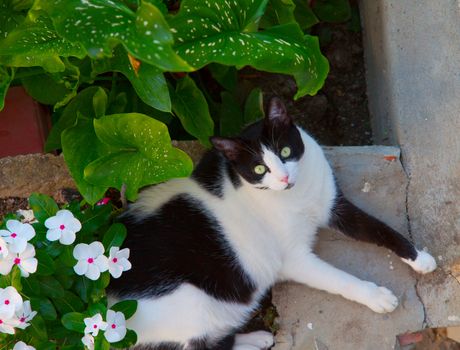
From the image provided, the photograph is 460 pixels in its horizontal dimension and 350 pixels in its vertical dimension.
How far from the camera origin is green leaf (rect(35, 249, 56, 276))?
1444 mm

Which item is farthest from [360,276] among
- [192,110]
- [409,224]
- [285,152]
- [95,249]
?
[95,249]

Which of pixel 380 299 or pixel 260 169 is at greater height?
pixel 260 169

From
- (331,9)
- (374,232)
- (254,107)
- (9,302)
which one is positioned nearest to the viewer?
(9,302)

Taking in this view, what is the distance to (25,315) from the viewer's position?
138 centimetres

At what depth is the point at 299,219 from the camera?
68.7 inches

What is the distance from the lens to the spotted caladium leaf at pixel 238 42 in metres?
1.38

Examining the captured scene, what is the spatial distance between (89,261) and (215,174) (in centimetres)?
46

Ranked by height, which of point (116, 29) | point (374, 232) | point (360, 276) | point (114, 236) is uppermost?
point (116, 29)

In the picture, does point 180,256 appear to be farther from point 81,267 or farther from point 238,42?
point 238,42

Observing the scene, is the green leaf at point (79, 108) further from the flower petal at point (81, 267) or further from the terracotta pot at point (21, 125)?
the flower petal at point (81, 267)

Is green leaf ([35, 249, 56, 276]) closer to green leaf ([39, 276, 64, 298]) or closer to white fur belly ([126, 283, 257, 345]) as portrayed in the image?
green leaf ([39, 276, 64, 298])

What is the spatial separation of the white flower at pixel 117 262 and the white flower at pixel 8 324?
24 cm

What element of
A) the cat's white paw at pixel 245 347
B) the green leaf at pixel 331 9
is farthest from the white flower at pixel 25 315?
the green leaf at pixel 331 9

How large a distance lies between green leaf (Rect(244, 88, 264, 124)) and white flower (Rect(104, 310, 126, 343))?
0.77 m
